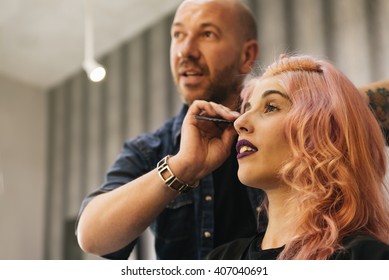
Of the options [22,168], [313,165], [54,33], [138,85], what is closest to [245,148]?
[313,165]

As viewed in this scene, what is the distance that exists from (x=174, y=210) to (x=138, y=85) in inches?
47.5

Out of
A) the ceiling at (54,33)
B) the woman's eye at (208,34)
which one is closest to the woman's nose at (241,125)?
the woman's eye at (208,34)

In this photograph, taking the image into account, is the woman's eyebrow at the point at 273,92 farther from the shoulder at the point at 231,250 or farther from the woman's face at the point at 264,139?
the shoulder at the point at 231,250

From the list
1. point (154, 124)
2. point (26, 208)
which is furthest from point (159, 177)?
point (26, 208)

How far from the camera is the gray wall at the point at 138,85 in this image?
182 centimetres

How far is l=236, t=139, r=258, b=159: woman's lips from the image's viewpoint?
44.7 inches

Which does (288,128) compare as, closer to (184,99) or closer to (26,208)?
(184,99)

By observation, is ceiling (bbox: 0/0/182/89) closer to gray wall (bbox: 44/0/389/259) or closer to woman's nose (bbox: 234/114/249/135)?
gray wall (bbox: 44/0/389/259)

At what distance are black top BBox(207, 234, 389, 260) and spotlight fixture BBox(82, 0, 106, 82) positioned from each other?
131 centimetres

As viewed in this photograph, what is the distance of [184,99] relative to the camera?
147cm

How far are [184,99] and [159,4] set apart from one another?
0.92 meters

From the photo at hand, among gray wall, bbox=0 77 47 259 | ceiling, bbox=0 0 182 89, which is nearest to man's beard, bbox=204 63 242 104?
ceiling, bbox=0 0 182 89

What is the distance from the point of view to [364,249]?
981mm

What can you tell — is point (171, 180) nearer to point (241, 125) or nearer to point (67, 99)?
point (241, 125)
